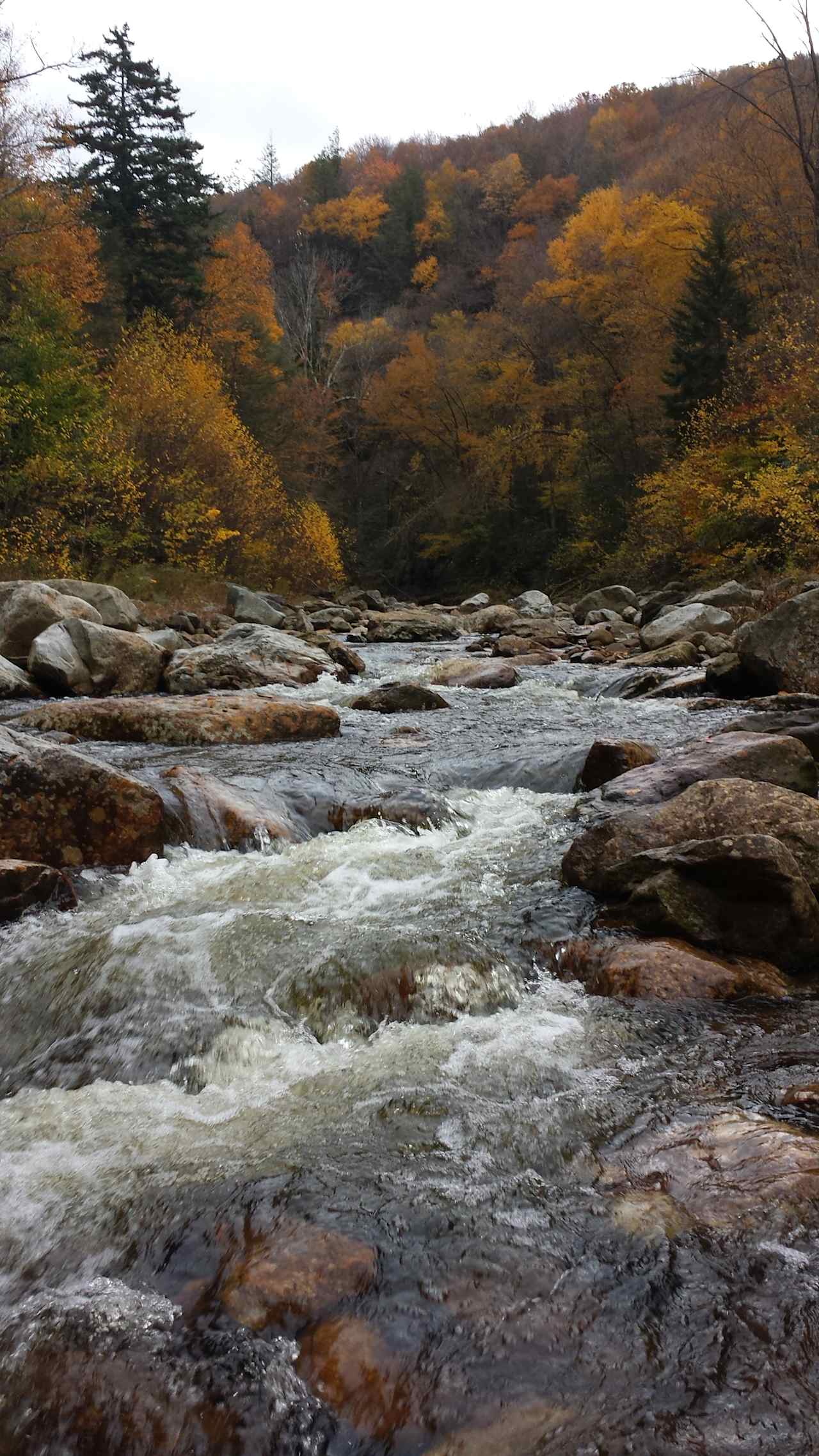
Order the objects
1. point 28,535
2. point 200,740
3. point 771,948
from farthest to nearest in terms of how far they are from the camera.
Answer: point 28,535
point 200,740
point 771,948

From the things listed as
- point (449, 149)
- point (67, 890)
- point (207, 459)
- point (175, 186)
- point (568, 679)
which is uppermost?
point (449, 149)

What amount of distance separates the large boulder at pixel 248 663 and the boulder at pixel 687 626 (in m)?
5.66

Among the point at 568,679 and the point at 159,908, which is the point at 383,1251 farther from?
the point at 568,679

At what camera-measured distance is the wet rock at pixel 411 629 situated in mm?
19984

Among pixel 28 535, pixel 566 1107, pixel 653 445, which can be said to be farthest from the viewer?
pixel 653 445

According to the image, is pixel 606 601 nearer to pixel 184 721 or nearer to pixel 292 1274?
pixel 184 721

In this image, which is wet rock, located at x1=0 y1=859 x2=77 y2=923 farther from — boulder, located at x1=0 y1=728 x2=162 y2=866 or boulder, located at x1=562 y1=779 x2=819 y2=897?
boulder, located at x1=562 y1=779 x2=819 y2=897

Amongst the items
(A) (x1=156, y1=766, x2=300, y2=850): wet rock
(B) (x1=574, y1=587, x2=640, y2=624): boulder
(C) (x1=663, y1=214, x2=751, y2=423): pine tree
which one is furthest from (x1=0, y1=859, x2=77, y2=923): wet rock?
(C) (x1=663, y1=214, x2=751, y2=423): pine tree

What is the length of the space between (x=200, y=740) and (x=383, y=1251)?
20.5 feet

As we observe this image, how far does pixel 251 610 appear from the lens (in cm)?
1984

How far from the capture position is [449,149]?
216ft

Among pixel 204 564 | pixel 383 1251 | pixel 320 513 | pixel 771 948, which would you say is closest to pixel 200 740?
pixel 771 948

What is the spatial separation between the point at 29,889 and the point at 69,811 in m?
0.81

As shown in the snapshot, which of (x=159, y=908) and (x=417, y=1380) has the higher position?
(x=417, y=1380)
